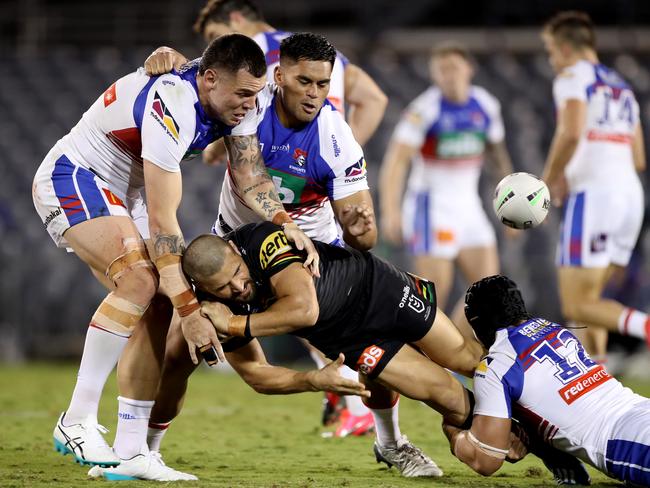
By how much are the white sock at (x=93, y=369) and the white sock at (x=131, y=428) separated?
6.1 inches

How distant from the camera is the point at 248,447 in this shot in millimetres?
6578

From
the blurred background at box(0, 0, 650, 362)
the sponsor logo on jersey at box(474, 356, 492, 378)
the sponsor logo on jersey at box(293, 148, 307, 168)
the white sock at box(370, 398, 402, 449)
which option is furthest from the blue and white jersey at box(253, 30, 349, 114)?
the blurred background at box(0, 0, 650, 362)

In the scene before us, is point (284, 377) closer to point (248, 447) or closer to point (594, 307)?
point (248, 447)

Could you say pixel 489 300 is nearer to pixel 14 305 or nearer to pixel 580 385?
pixel 580 385

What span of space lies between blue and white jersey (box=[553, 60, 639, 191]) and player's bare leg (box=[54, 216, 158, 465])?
174 inches

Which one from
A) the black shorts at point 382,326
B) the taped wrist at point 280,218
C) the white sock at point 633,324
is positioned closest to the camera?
the black shorts at point 382,326

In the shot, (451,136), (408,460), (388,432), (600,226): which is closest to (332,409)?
(388,432)

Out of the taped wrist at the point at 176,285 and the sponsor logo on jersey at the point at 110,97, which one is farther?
the sponsor logo on jersey at the point at 110,97

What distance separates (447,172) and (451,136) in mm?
383

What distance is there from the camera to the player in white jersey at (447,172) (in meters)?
9.95

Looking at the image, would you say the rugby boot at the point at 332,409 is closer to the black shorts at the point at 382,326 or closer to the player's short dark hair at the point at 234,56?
the black shorts at the point at 382,326

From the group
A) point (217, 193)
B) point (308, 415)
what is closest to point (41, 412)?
point (308, 415)

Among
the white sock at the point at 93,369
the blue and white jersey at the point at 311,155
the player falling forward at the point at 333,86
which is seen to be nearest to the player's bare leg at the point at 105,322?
the white sock at the point at 93,369

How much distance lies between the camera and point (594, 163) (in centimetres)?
828
